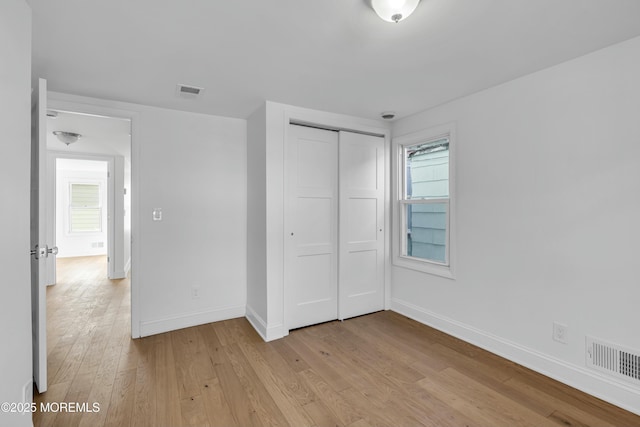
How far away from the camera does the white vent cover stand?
1888mm

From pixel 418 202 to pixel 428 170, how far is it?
0.38 meters

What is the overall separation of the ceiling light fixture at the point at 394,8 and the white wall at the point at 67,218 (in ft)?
28.1

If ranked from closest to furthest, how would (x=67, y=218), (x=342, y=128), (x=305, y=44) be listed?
(x=305, y=44) < (x=342, y=128) < (x=67, y=218)

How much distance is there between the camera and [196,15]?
1652 mm

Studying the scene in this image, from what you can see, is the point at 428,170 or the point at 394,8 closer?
the point at 394,8

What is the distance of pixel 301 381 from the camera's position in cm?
224

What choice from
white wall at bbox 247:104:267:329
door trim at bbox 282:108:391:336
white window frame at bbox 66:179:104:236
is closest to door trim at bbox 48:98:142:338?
white wall at bbox 247:104:267:329

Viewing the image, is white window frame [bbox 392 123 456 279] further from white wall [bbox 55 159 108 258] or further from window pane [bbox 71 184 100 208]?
window pane [bbox 71 184 100 208]

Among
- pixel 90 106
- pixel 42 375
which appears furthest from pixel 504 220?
pixel 90 106

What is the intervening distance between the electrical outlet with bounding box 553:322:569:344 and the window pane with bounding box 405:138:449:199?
1.44 metres

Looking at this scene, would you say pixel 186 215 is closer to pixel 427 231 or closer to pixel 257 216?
pixel 257 216

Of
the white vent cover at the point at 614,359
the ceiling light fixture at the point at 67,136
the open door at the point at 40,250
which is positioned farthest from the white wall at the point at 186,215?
the white vent cover at the point at 614,359

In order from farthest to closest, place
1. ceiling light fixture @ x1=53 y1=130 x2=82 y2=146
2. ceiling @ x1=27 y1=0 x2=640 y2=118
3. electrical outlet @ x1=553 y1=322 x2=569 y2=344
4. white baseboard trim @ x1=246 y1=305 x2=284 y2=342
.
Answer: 1. ceiling light fixture @ x1=53 y1=130 x2=82 y2=146
2. white baseboard trim @ x1=246 y1=305 x2=284 y2=342
3. electrical outlet @ x1=553 y1=322 x2=569 y2=344
4. ceiling @ x1=27 y1=0 x2=640 y2=118
